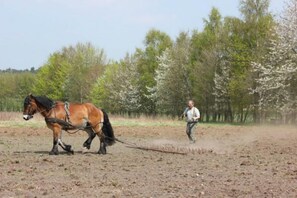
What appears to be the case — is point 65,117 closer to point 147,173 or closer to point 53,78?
point 147,173

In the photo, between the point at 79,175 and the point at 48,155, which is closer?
the point at 79,175

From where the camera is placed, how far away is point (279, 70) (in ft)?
132

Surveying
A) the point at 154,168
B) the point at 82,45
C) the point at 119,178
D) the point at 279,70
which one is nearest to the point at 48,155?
the point at 154,168

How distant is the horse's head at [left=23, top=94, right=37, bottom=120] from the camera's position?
1700 centimetres

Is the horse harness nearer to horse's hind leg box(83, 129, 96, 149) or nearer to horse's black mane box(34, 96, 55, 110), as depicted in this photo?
horse's black mane box(34, 96, 55, 110)

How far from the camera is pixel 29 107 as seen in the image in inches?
670

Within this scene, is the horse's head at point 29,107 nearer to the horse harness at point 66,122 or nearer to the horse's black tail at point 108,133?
the horse harness at point 66,122

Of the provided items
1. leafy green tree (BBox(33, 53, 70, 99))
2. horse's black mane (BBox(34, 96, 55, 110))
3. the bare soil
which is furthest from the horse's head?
leafy green tree (BBox(33, 53, 70, 99))

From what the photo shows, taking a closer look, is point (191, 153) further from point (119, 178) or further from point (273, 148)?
point (119, 178)

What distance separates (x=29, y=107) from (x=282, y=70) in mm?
27087

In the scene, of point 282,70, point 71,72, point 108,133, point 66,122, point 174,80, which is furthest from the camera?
point 71,72

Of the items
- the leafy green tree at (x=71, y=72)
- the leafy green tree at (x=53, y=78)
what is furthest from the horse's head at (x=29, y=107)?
the leafy green tree at (x=53, y=78)

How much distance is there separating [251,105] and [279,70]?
8.40m

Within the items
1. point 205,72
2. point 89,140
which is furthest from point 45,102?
point 205,72
